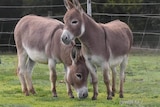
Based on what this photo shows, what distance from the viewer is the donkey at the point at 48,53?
812 cm

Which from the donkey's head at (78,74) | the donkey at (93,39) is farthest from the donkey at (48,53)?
the donkey at (93,39)

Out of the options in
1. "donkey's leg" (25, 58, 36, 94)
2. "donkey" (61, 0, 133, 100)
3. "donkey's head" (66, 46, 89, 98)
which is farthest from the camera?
"donkey's leg" (25, 58, 36, 94)

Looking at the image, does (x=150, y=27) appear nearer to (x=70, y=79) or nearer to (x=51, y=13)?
(x=51, y=13)

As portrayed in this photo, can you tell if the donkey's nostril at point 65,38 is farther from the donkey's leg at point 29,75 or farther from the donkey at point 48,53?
the donkey's leg at point 29,75

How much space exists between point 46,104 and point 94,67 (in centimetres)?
117

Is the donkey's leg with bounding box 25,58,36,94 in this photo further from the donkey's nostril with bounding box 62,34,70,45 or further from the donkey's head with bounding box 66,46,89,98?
the donkey's nostril with bounding box 62,34,70,45

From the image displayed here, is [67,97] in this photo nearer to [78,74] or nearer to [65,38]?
[78,74]

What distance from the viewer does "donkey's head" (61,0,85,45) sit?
24.7 feet

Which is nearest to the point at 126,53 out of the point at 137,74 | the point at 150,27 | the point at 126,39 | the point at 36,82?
the point at 126,39

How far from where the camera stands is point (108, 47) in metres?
8.10

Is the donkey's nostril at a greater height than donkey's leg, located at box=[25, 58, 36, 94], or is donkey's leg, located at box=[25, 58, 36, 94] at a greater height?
the donkey's nostril

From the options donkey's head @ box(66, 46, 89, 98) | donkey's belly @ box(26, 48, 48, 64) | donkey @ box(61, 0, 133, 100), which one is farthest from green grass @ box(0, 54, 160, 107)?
donkey's belly @ box(26, 48, 48, 64)

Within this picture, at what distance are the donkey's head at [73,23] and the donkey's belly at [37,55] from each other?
120cm

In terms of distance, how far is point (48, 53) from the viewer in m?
8.55
